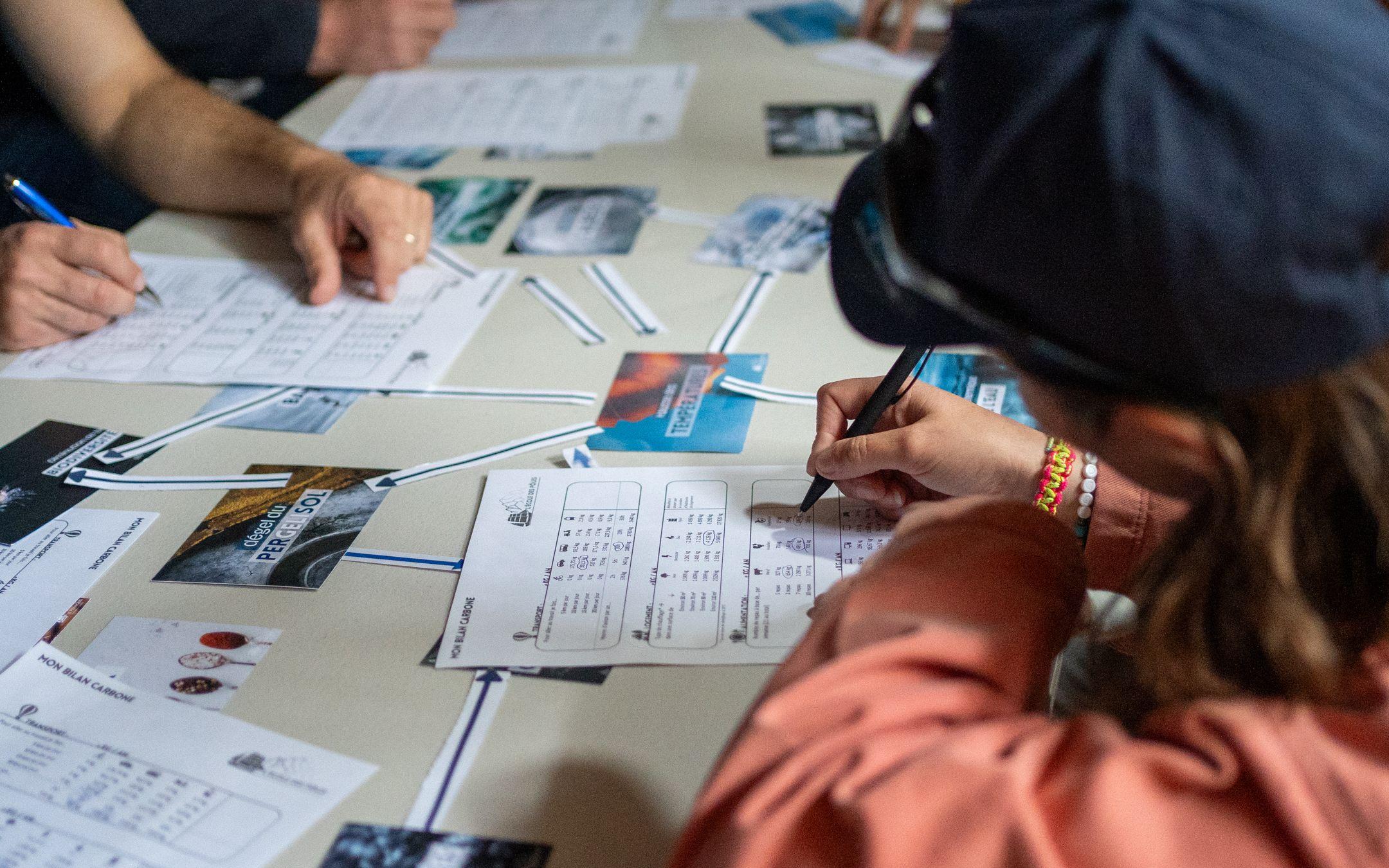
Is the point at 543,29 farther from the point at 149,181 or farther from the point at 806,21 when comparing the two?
the point at 149,181

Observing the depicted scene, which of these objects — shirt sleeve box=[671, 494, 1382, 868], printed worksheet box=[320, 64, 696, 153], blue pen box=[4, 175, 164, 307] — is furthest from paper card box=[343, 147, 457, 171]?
shirt sleeve box=[671, 494, 1382, 868]

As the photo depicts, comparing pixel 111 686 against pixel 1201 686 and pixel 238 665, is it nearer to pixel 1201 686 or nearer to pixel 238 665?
pixel 238 665

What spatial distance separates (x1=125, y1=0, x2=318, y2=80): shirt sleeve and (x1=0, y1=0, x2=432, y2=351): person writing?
146 millimetres

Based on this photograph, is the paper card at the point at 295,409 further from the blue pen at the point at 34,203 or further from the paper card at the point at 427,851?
the paper card at the point at 427,851

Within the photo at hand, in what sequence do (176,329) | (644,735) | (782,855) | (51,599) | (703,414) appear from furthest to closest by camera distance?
(176,329) < (703,414) < (51,599) < (644,735) < (782,855)

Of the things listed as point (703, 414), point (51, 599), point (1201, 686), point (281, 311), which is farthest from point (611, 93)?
point (1201, 686)

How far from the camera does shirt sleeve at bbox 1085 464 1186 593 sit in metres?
0.71

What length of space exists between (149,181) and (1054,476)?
3.76 feet

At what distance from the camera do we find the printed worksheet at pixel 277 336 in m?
0.95

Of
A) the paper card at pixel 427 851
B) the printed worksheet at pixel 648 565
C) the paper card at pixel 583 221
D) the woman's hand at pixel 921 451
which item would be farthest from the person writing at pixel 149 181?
the paper card at pixel 427 851

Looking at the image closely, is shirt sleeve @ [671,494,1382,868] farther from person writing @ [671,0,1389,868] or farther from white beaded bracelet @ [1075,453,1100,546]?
white beaded bracelet @ [1075,453,1100,546]

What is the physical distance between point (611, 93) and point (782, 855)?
1.24m

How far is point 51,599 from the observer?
72 cm

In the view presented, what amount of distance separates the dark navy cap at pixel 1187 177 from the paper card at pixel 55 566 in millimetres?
683
